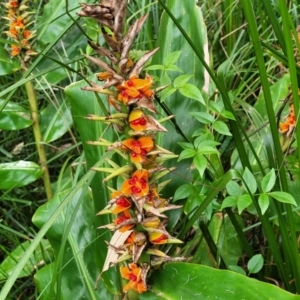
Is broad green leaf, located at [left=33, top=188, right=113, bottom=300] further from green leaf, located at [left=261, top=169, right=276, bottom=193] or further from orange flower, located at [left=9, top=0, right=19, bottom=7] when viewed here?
orange flower, located at [left=9, top=0, right=19, bottom=7]

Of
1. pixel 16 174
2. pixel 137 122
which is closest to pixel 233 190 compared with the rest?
pixel 137 122

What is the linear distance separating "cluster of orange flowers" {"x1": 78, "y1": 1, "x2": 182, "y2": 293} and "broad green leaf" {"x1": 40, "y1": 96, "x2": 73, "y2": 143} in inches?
28.2

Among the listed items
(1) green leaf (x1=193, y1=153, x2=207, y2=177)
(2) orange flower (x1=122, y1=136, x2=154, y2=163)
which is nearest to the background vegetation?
(1) green leaf (x1=193, y1=153, x2=207, y2=177)

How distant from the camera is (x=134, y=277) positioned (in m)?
0.91

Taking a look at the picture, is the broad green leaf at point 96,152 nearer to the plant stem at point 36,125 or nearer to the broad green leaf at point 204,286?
the broad green leaf at point 204,286

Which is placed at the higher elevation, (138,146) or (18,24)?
(18,24)

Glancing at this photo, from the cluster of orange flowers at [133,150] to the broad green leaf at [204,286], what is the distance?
0.04 metres

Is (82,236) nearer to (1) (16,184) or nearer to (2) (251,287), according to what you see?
(1) (16,184)

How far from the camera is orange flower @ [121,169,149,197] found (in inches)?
32.9

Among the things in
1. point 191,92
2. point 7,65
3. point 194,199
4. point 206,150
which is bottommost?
point 194,199

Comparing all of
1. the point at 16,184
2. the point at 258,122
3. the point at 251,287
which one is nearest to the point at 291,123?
the point at 258,122

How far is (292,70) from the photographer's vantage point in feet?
2.67

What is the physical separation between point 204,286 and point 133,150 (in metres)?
0.27

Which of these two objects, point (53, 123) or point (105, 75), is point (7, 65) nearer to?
point (53, 123)
